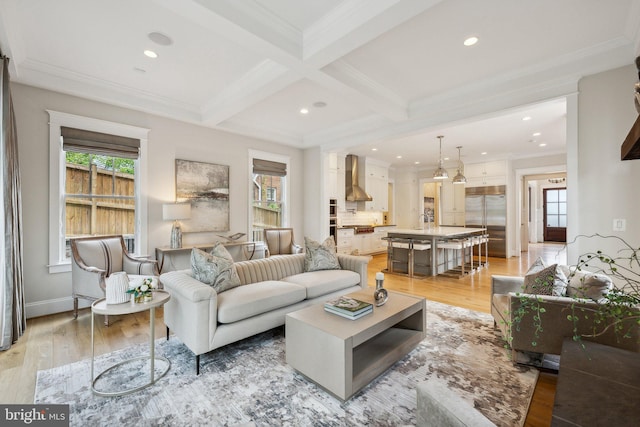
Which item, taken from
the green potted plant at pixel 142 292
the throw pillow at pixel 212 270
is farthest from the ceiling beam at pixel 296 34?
the green potted plant at pixel 142 292

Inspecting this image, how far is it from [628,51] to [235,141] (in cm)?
519

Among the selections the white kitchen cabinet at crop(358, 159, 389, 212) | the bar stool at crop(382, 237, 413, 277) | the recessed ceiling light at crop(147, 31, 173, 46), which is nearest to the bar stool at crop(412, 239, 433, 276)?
the bar stool at crop(382, 237, 413, 277)

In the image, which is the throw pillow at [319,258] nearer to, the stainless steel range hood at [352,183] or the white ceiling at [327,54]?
the white ceiling at [327,54]

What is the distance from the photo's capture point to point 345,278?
11.7 feet

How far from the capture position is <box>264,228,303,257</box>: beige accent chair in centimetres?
527

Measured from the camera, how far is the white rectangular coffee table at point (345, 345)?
1.88 meters

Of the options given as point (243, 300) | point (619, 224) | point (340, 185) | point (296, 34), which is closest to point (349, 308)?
point (243, 300)

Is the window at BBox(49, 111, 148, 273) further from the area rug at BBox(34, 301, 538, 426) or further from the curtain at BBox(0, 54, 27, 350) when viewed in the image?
the area rug at BBox(34, 301, 538, 426)

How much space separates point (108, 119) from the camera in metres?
3.93

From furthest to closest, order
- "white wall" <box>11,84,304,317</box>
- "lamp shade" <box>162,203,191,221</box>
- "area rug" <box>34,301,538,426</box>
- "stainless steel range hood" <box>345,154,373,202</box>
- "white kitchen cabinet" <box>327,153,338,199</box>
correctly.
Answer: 1. "stainless steel range hood" <box>345,154,373,202</box>
2. "white kitchen cabinet" <box>327,153,338,199</box>
3. "lamp shade" <box>162,203,191,221</box>
4. "white wall" <box>11,84,304,317</box>
5. "area rug" <box>34,301,538,426</box>

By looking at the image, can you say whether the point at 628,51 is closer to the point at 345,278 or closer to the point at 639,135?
the point at 639,135

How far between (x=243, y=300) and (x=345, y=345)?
1.10 meters

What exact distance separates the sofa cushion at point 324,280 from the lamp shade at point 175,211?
6.32 ft

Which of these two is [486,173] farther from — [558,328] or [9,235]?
[9,235]
